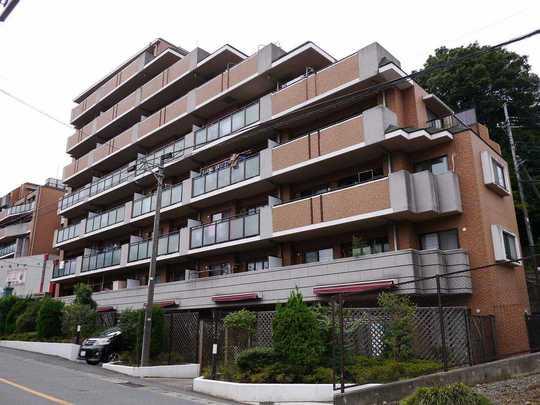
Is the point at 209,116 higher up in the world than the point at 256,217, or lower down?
higher up

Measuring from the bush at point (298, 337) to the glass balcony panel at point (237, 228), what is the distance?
28.8ft

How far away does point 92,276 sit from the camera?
32.9m

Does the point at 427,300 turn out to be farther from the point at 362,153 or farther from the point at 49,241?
the point at 49,241

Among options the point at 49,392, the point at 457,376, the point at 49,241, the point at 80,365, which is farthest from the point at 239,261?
the point at 49,241

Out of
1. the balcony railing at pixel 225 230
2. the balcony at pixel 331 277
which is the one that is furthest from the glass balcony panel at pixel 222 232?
the balcony at pixel 331 277

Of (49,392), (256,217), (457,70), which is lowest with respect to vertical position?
(49,392)

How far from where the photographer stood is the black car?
1883 cm

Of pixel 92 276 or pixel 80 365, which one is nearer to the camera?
pixel 80 365

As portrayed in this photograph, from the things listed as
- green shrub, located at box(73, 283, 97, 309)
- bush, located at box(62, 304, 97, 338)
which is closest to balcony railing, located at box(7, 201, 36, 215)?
green shrub, located at box(73, 283, 97, 309)

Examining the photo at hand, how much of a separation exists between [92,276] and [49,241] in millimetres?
14697

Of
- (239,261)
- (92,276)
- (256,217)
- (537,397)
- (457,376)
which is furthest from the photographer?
(92,276)

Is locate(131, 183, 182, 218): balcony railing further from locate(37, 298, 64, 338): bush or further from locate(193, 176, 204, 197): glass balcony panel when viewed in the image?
locate(37, 298, 64, 338): bush

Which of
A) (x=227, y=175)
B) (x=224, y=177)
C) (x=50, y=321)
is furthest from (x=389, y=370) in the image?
(x=50, y=321)

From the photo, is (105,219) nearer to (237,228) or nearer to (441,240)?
(237,228)
